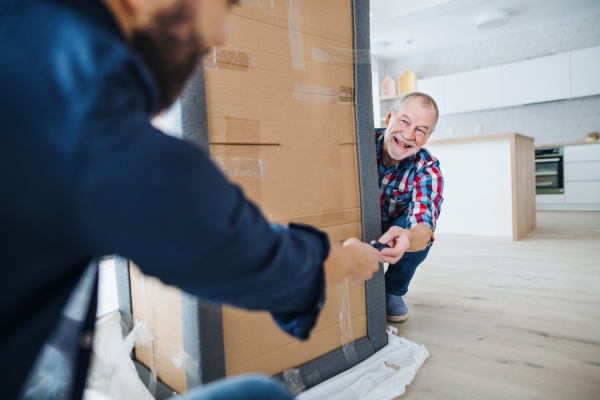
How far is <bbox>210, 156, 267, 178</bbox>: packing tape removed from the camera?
Result: 30.9 inches

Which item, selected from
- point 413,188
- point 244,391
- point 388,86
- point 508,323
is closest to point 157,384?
point 244,391

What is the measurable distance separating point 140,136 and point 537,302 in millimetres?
1682

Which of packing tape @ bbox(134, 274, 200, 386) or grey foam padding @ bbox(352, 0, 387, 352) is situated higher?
grey foam padding @ bbox(352, 0, 387, 352)

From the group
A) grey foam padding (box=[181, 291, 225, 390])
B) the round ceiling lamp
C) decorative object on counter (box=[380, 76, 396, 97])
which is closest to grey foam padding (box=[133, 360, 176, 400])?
grey foam padding (box=[181, 291, 225, 390])

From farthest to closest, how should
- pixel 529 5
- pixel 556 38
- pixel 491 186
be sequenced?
pixel 556 38 → pixel 529 5 → pixel 491 186

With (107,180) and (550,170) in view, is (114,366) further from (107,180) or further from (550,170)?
(550,170)

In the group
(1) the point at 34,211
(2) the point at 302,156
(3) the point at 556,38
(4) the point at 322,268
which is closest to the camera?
(1) the point at 34,211

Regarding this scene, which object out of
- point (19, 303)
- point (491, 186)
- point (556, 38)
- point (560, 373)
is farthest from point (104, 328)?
point (556, 38)

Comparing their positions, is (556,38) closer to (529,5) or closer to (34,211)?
(529,5)

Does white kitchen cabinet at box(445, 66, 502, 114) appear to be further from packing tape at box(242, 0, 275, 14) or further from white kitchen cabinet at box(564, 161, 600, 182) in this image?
packing tape at box(242, 0, 275, 14)

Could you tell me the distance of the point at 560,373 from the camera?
973 millimetres

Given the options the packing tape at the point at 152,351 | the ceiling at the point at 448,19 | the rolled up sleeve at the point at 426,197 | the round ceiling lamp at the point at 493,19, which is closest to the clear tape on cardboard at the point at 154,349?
the packing tape at the point at 152,351

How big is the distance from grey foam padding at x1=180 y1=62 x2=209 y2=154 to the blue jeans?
928mm

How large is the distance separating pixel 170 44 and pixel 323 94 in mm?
714
